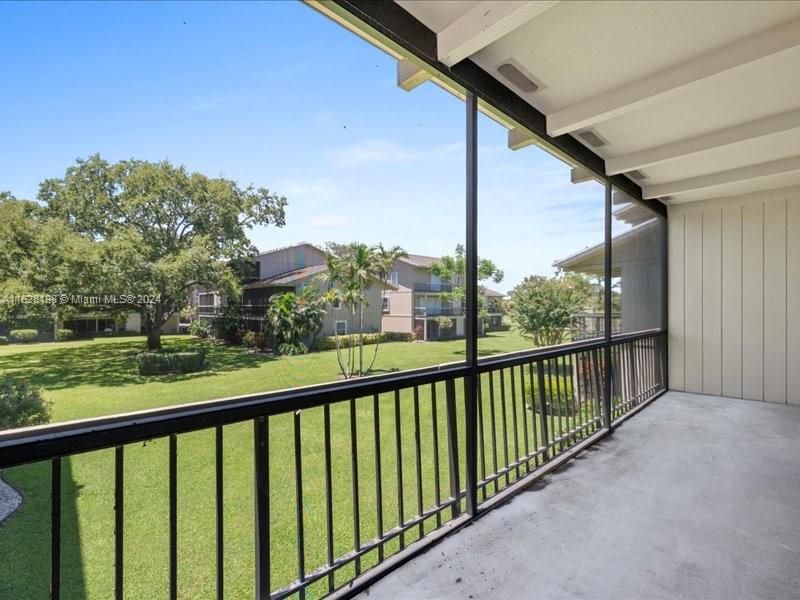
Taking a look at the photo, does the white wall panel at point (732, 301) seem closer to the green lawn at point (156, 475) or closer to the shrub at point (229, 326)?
the green lawn at point (156, 475)

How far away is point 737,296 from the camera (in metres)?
4.69

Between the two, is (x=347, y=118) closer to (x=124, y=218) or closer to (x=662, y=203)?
(x=124, y=218)

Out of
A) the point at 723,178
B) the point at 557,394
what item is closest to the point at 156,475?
the point at 557,394

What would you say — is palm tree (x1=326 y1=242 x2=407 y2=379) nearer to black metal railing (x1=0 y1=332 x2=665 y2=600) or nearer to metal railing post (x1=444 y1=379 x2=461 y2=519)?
black metal railing (x1=0 y1=332 x2=665 y2=600)

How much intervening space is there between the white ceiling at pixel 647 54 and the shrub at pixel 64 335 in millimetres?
1749

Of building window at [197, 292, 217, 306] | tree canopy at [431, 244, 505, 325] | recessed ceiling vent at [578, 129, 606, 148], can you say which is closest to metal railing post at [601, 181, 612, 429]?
recessed ceiling vent at [578, 129, 606, 148]

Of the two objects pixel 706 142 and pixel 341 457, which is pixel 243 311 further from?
pixel 706 142

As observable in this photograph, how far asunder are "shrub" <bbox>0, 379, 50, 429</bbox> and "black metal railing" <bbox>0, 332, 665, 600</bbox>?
28 mm

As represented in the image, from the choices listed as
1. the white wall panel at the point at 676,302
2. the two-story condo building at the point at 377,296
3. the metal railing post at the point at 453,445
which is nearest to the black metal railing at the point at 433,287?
the two-story condo building at the point at 377,296

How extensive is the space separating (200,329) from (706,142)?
12.1 ft

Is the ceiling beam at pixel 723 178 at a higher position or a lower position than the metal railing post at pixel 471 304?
higher

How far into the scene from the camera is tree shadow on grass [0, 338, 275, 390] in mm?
912

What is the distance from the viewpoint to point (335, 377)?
5.37 feet

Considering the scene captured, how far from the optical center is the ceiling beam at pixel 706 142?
2620 mm
